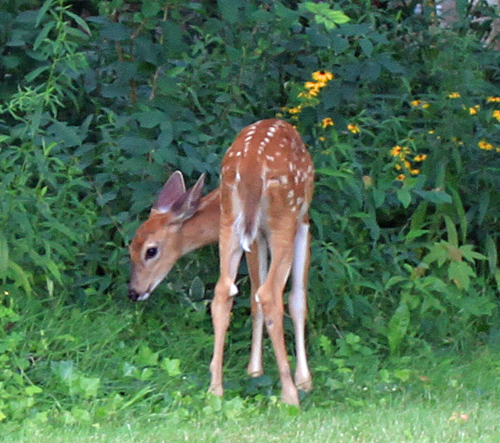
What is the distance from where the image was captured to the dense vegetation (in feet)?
21.0

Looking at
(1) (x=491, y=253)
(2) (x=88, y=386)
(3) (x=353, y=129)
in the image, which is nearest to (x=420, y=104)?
(3) (x=353, y=129)

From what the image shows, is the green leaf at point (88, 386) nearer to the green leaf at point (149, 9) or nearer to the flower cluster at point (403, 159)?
the green leaf at point (149, 9)

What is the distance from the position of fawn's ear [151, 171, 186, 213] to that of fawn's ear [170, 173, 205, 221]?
5 cm

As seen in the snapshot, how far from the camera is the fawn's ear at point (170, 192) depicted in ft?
22.0

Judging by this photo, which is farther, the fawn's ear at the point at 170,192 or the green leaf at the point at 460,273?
the green leaf at the point at 460,273

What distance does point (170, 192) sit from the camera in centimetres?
672

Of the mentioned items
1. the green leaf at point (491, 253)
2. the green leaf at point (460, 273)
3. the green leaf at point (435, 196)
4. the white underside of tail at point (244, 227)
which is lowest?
the green leaf at point (491, 253)

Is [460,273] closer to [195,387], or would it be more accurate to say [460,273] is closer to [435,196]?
[435,196]

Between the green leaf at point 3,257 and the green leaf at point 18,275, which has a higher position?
the green leaf at point 3,257

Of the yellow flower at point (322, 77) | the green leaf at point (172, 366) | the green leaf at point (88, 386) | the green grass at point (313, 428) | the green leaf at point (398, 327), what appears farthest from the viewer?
the yellow flower at point (322, 77)

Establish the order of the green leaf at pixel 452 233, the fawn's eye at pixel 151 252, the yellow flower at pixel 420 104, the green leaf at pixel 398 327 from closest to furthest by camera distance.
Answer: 1. the fawn's eye at pixel 151 252
2. the green leaf at pixel 398 327
3. the green leaf at pixel 452 233
4. the yellow flower at pixel 420 104

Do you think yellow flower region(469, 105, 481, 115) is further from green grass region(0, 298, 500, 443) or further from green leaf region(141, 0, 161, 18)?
green leaf region(141, 0, 161, 18)

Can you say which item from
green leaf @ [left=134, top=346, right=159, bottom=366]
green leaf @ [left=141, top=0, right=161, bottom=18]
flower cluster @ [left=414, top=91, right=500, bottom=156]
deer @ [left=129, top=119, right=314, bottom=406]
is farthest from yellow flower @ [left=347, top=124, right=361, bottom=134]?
green leaf @ [left=134, top=346, right=159, bottom=366]

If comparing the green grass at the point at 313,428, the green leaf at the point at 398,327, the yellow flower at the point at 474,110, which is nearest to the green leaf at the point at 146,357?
the green grass at the point at 313,428
